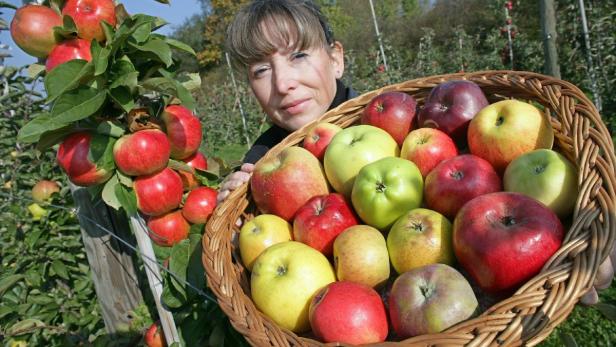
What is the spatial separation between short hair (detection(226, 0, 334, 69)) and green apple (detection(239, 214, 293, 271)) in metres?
0.88

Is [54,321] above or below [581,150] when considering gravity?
below

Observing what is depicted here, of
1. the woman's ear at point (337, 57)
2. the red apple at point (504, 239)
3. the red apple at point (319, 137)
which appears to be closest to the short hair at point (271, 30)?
the woman's ear at point (337, 57)

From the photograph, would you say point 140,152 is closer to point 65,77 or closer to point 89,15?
point 65,77

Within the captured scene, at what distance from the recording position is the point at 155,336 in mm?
1606

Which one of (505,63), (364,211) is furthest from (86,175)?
(505,63)

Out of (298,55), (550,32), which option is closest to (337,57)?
(298,55)

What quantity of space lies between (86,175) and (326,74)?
123 centimetres

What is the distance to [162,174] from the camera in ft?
4.44

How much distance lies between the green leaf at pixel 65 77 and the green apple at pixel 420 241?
3.08 ft

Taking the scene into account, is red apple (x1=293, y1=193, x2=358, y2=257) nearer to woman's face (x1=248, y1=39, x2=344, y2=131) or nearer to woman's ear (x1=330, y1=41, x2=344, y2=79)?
woman's face (x1=248, y1=39, x2=344, y2=131)

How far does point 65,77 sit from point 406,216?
0.99 meters

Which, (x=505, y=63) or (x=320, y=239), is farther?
(x=505, y=63)

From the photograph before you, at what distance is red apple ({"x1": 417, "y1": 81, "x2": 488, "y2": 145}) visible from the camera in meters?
1.49

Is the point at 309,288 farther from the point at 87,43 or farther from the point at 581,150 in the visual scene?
the point at 87,43
